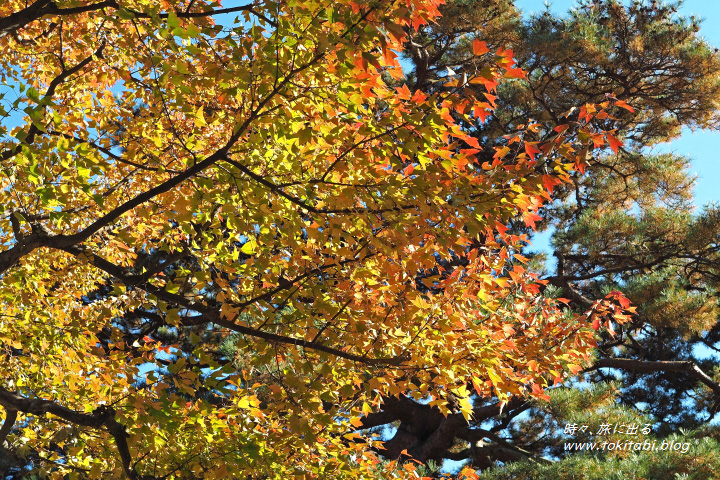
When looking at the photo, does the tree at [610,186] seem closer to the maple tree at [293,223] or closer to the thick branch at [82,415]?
the maple tree at [293,223]

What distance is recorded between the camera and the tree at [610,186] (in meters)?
7.84

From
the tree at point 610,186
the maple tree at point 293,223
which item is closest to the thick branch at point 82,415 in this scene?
the maple tree at point 293,223

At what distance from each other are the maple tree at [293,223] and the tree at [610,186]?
3852 millimetres

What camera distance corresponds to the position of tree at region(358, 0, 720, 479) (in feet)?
25.7

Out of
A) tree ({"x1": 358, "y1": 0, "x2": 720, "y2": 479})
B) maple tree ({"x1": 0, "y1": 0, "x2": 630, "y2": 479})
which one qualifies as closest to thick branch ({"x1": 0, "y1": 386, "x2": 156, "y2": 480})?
maple tree ({"x1": 0, "y1": 0, "x2": 630, "y2": 479})

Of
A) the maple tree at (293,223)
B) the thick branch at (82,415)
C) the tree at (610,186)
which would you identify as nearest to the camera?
the maple tree at (293,223)

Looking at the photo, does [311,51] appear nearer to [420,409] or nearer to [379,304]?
[379,304]

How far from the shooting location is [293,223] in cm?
306

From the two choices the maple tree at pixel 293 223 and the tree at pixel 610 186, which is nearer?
the maple tree at pixel 293 223

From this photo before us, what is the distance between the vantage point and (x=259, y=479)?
3924mm

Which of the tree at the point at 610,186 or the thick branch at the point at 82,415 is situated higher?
the tree at the point at 610,186

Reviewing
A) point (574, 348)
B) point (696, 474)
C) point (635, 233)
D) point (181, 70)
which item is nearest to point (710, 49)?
point (635, 233)

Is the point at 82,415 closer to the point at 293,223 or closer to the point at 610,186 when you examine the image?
the point at 293,223

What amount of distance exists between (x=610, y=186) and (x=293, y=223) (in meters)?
8.09
